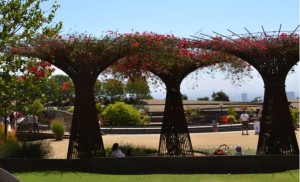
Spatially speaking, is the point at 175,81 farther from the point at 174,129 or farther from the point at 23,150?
the point at 23,150

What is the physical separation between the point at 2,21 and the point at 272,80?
6300 mm

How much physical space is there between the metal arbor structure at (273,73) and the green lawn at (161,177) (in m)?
1.62

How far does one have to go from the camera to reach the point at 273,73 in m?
10.7

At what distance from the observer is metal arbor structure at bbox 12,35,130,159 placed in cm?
1030

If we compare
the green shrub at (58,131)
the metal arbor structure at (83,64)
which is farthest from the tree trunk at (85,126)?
the green shrub at (58,131)

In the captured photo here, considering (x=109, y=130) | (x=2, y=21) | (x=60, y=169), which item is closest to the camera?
(x=2, y=21)

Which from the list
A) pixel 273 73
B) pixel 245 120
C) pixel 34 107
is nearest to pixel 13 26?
pixel 34 107

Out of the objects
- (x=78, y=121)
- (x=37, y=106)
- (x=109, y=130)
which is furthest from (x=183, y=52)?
(x=109, y=130)

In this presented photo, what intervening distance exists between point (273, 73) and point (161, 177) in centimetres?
379

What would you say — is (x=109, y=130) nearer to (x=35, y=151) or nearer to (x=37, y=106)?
(x=35, y=151)

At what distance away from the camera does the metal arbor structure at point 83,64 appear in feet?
33.8

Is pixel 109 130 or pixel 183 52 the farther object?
pixel 109 130

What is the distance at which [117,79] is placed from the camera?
14.4 m

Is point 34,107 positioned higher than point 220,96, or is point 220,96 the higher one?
point 220,96
